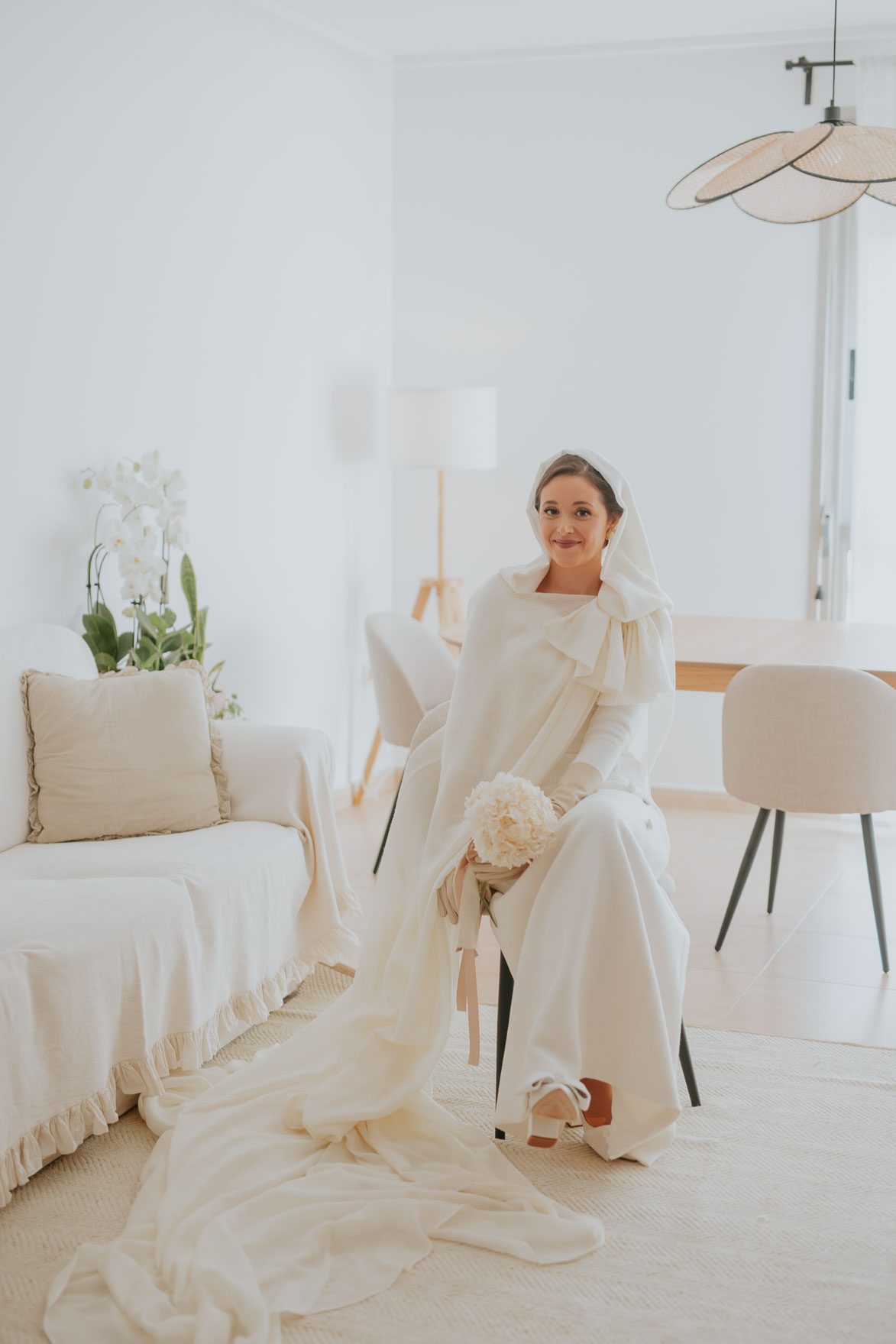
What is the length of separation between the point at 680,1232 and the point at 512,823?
0.73 meters

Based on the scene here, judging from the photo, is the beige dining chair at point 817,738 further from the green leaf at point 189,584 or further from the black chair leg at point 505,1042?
the green leaf at point 189,584

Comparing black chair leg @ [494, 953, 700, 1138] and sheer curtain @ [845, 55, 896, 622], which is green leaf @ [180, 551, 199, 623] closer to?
black chair leg @ [494, 953, 700, 1138]

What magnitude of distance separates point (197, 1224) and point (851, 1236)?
3.53 feet

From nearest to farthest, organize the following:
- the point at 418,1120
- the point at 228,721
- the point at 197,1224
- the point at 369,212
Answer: the point at 197,1224 → the point at 418,1120 → the point at 228,721 → the point at 369,212

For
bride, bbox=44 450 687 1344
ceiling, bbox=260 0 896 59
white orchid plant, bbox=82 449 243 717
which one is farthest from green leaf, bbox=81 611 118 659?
ceiling, bbox=260 0 896 59

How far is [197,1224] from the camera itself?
6.88 ft

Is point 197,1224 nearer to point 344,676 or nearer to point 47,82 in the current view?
point 47,82

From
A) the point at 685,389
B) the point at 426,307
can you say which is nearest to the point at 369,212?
the point at 426,307

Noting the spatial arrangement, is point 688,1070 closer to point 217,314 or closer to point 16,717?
point 16,717

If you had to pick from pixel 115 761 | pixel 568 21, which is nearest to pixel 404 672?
pixel 115 761

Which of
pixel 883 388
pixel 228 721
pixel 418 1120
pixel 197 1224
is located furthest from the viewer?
pixel 883 388

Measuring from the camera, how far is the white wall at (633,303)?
5098 mm

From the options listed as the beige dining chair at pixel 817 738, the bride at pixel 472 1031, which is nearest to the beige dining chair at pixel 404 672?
the beige dining chair at pixel 817 738

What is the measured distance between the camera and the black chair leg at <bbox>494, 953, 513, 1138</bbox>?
8.33 feet
